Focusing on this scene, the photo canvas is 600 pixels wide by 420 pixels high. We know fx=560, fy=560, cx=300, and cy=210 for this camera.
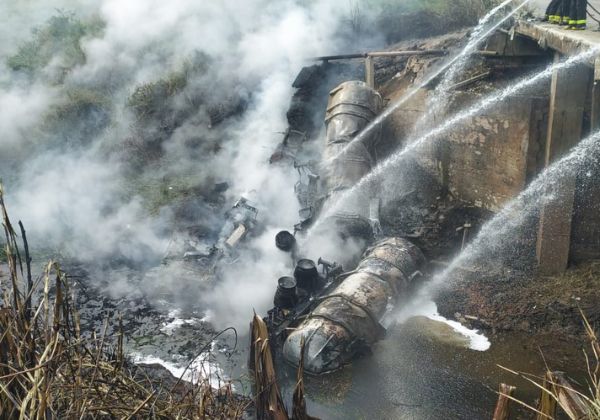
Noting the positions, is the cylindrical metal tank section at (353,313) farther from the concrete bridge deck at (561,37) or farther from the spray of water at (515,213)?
the concrete bridge deck at (561,37)

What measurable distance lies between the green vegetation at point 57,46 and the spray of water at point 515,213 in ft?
45.4

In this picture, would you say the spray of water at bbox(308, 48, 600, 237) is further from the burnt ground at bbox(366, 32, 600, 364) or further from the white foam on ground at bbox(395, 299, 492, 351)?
the white foam on ground at bbox(395, 299, 492, 351)

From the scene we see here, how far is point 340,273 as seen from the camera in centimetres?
1001

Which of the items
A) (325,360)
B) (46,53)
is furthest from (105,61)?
(325,360)

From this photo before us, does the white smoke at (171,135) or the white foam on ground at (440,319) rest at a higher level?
the white smoke at (171,135)

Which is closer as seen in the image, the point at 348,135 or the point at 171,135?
the point at 348,135

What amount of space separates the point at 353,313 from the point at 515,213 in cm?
437

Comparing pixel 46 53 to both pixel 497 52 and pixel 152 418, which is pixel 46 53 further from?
pixel 152 418

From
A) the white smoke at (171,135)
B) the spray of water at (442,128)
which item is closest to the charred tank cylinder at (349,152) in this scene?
the spray of water at (442,128)

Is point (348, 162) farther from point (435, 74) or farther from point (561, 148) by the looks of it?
point (561, 148)

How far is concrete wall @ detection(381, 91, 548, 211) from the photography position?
10.5m

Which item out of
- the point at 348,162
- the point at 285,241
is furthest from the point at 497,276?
the point at 285,241

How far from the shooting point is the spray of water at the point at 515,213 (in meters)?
9.61

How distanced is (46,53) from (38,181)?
6415 mm
